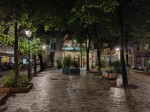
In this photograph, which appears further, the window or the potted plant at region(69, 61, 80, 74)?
the window

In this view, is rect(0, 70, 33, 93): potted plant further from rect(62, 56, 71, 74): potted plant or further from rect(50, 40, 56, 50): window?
rect(50, 40, 56, 50): window

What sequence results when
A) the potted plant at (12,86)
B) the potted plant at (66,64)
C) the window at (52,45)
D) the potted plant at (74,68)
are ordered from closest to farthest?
the potted plant at (12,86) → the potted plant at (74,68) → the potted plant at (66,64) → the window at (52,45)

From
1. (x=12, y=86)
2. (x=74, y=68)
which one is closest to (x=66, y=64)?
(x=74, y=68)

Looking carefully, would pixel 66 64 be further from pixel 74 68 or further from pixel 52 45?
pixel 52 45

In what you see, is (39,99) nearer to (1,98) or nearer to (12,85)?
(1,98)

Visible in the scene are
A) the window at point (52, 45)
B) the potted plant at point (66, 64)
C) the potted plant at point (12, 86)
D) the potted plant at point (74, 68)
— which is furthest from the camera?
the window at point (52, 45)

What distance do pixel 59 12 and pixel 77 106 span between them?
23.9 ft

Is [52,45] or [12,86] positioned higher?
[52,45]

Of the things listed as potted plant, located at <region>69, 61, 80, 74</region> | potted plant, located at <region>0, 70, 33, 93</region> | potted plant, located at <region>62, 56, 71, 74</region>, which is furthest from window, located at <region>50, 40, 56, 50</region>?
potted plant, located at <region>0, 70, 33, 93</region>

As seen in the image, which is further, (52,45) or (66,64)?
(52,45)

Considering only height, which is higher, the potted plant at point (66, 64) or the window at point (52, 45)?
the window at point (52, 45)

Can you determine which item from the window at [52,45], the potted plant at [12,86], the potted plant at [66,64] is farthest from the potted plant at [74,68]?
the window at [52,45]

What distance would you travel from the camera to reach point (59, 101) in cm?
945

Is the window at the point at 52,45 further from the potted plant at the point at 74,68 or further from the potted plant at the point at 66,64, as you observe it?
the potted plant at the point at 74,68
